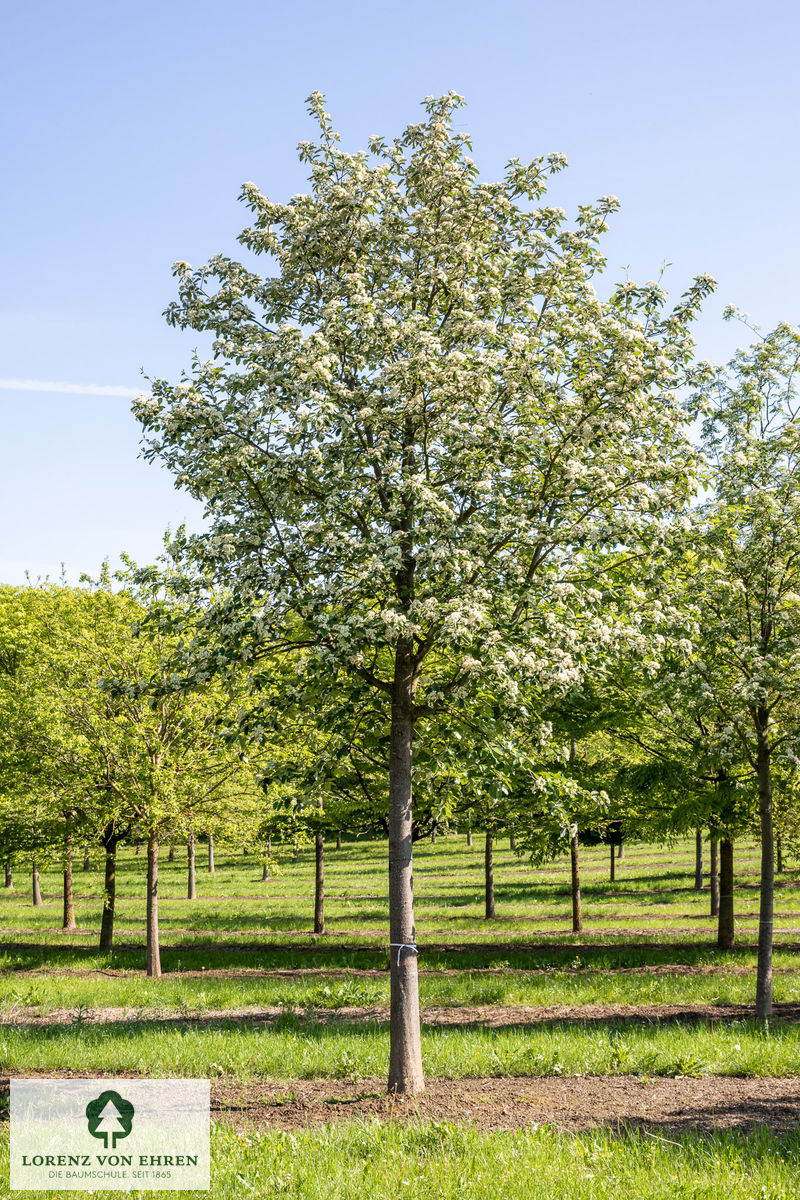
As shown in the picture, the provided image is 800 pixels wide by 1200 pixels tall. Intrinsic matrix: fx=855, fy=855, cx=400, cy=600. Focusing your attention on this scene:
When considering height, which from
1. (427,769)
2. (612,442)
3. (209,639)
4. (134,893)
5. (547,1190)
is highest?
(612,442)

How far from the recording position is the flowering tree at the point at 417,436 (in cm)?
852

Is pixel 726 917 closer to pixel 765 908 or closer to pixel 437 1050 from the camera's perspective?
pixel 765 908

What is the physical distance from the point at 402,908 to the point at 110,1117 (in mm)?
3650

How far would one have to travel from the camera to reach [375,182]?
9.86 m

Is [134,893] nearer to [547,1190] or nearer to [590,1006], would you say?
[590,1006]

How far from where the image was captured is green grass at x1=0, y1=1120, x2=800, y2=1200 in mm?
6340

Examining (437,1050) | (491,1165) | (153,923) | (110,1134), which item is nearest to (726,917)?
(437,1050)

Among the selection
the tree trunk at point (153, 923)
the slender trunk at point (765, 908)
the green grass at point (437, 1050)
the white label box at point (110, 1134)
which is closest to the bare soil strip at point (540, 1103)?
the green grass at point (437, 1050)

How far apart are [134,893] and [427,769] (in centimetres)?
3785

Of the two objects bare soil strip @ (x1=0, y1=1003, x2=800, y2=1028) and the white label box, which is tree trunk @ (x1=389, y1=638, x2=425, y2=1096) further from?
bare soil strip @ (x1=0, y1=1003, x2=800, y2=1028)

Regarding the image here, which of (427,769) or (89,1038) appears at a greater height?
(427,769)

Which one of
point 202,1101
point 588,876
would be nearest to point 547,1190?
point 202,1101

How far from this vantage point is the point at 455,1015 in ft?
46.9

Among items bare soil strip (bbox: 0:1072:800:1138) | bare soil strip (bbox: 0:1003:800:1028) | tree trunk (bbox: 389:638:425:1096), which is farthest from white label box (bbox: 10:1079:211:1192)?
bare soil strip (bbox: 0:1003:800:1028)
